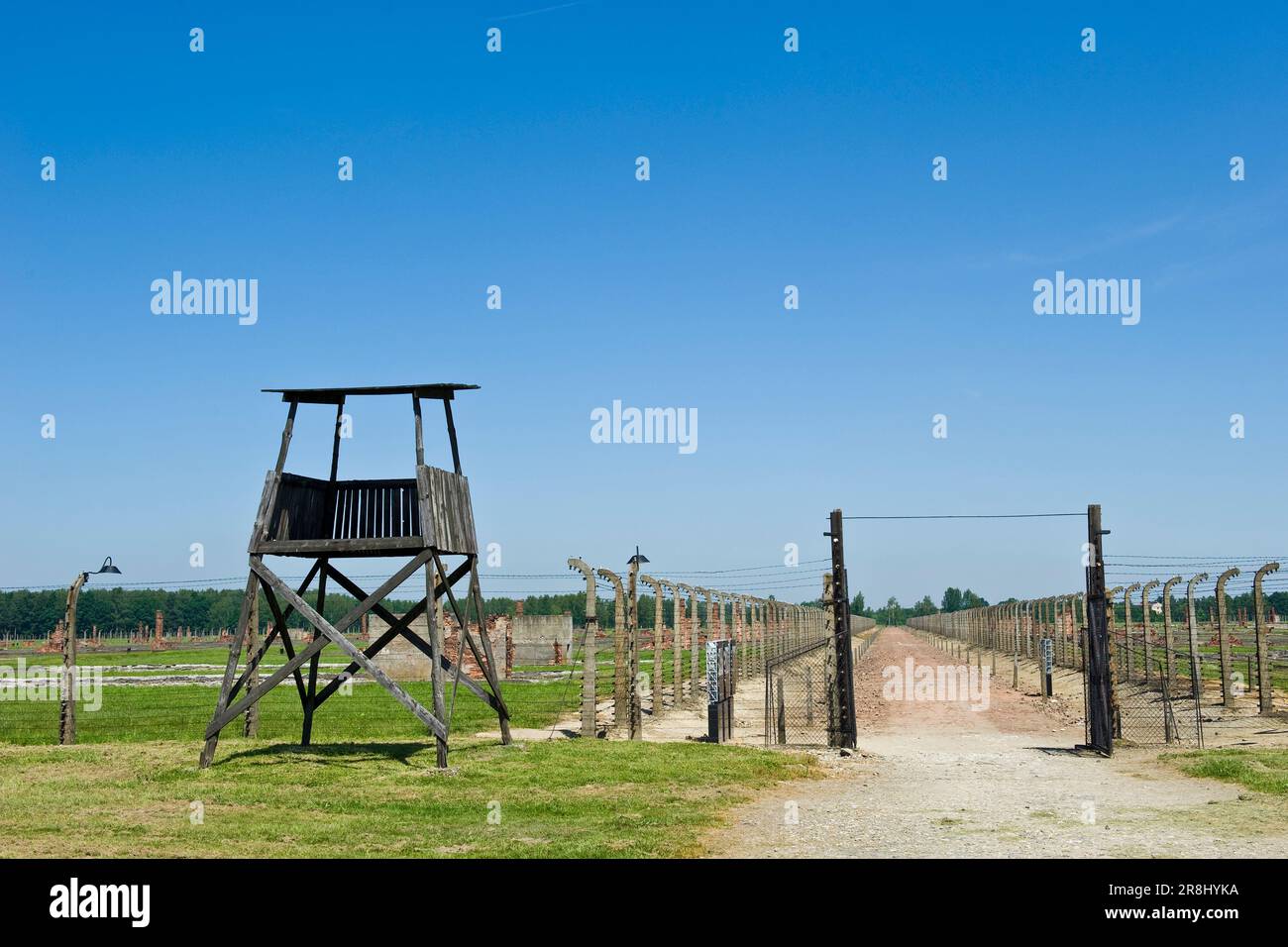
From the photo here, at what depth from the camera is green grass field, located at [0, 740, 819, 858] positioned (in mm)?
11008

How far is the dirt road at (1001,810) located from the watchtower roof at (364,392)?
7346mm

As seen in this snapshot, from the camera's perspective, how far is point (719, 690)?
859 inches

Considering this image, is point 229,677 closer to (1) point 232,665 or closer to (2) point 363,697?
(1) point 232,665

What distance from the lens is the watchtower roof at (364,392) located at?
17.0m

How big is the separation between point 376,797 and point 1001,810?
733 cm

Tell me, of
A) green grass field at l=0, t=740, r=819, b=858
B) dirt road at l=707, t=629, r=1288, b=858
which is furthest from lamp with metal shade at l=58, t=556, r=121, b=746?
dirt road at l=707, t=629, r=1288, b=858

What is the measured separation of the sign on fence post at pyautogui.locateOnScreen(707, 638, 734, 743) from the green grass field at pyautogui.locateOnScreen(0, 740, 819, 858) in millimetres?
1914

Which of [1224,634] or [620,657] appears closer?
[620,657]

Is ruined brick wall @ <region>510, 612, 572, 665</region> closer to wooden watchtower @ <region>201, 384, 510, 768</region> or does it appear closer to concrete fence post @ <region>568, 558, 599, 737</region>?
concrete fence post @ <region>568, 558, 599, 737</region>

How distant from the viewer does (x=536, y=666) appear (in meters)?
56.2

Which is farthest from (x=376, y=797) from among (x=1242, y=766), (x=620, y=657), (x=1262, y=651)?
(x=1262, y=651)

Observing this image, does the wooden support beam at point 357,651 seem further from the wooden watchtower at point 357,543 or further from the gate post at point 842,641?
the gate post at point 842,641

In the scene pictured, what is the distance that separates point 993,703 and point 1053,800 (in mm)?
20700
